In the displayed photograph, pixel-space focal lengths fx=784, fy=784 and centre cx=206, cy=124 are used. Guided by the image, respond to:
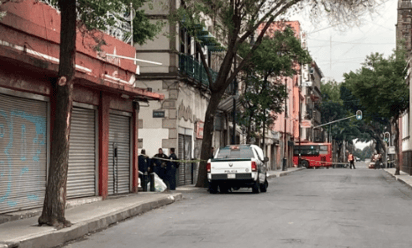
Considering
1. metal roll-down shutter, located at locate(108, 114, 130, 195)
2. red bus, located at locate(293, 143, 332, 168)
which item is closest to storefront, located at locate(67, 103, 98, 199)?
metal roll-down shutter, located at locate(108, 114, 130, 195)

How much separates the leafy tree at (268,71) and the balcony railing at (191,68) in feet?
19.6

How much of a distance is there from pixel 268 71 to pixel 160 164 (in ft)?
64.0

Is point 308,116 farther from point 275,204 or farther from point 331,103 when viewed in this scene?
point 275,204

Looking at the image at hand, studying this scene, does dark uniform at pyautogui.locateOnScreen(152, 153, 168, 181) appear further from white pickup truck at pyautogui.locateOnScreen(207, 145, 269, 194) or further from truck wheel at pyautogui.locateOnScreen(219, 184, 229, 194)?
truck wheel at pyautogui.locateOnScreen(219, 184, 229, 194)

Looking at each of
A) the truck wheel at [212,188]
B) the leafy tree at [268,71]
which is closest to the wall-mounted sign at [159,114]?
the truck wheel at [212,188]

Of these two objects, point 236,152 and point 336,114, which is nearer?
point 236,152

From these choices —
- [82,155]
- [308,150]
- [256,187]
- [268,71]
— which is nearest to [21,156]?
[82,155]

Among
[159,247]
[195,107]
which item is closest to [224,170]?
[195,107]

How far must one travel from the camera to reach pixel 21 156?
16.9 metres

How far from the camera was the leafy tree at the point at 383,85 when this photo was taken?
1873 inches

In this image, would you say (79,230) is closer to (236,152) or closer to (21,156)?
(21,156)

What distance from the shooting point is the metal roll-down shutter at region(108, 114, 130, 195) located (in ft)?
76.7

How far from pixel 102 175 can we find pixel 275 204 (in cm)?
489

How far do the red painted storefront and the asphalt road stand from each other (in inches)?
96.9
